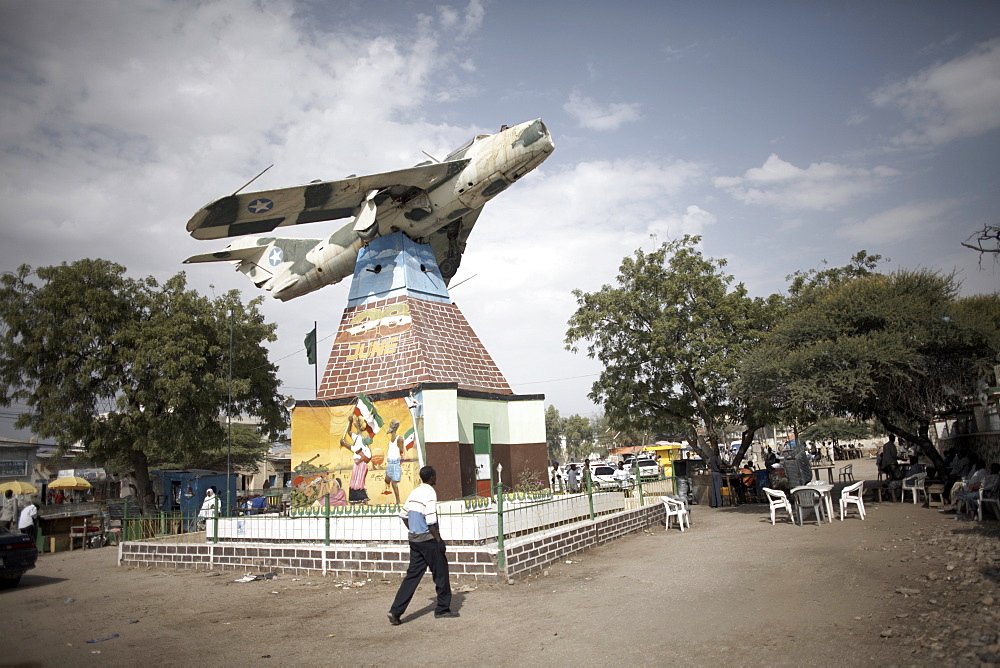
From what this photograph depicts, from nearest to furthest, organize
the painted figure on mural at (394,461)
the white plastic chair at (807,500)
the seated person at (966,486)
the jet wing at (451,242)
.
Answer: the seated person at (966,486) < the white plastic chair at (807,500) < the painted figure on mural at (394,461) < the jet wing at (451,242)

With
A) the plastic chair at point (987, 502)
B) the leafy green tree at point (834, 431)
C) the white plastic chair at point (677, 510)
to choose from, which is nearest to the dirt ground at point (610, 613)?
the plastic chair at point (987, 502)

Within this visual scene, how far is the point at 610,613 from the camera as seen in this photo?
6.61 metres

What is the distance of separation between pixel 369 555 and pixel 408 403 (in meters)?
3.60

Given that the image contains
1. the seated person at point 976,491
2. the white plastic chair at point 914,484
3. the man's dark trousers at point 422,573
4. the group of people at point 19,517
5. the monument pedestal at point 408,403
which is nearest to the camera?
the man's dark trousers at point 422,573

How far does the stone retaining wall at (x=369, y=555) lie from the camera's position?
28.0ft

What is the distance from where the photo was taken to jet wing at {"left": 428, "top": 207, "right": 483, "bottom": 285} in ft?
51.2

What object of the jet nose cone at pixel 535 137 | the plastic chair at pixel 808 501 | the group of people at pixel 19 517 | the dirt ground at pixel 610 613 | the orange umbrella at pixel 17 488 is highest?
the jet nose cone at pixel 535 137

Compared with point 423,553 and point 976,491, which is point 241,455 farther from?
point 976,491

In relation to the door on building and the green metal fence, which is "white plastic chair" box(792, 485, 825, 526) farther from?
the door on building

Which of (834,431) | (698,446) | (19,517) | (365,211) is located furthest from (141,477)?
(834,431)

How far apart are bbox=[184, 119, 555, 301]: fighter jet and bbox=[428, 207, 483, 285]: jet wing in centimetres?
3

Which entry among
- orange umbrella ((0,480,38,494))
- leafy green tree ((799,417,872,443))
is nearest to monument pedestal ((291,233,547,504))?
orange umbrella ((0,480,38,494))

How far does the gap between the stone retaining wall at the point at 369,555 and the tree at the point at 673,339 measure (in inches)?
445

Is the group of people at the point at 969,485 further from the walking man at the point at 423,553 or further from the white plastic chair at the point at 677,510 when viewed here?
the walking man at the point at 423,553
